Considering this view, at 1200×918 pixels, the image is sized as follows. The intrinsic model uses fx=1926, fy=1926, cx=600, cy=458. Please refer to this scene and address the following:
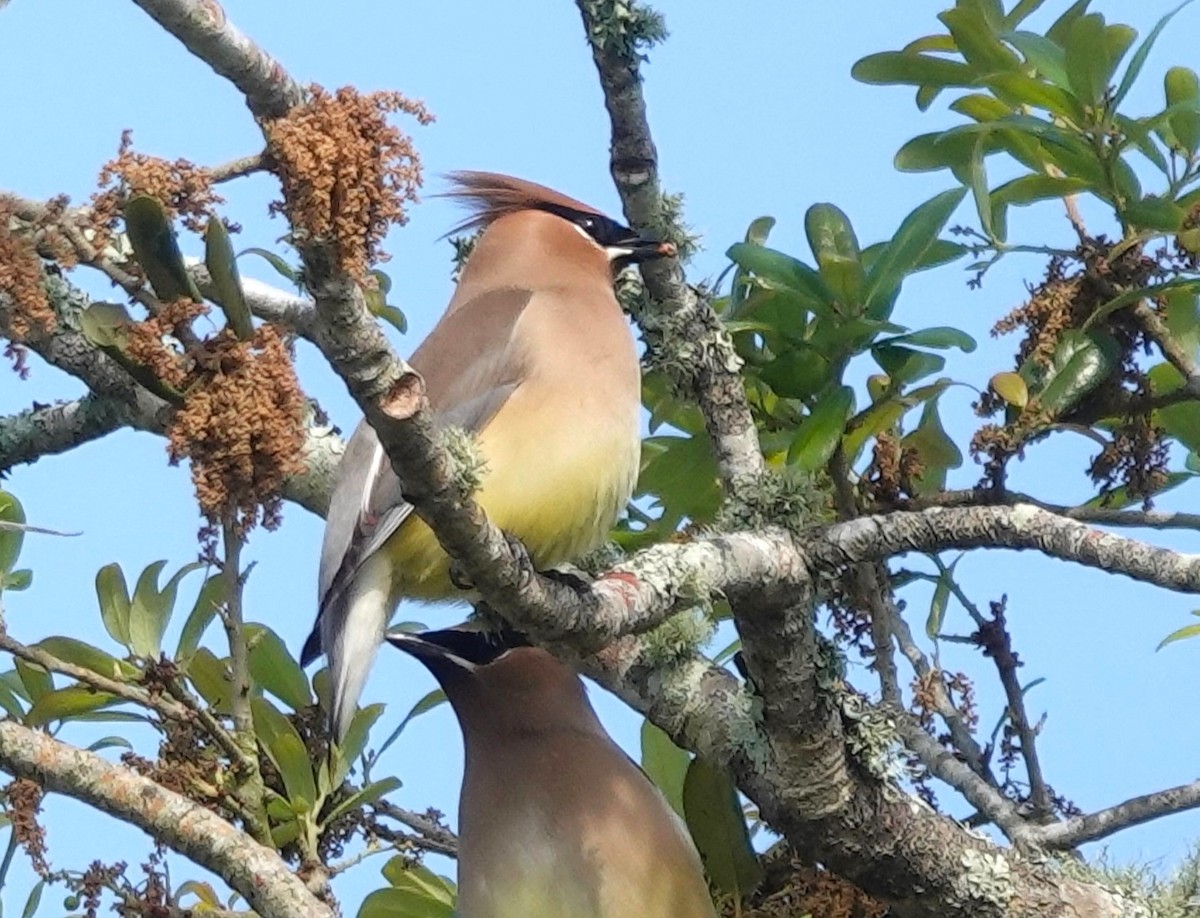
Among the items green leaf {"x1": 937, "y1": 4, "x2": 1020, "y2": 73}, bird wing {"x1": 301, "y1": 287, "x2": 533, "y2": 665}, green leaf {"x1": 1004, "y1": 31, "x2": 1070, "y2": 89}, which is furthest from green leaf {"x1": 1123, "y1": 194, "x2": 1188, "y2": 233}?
bird wing {"x1": 301, "y1": 287, "x2": 533, "y2": 665}

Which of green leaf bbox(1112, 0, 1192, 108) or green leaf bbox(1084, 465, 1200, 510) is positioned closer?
green leaf bbox(1112, 0, 1192, 108)

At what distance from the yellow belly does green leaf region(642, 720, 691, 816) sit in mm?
355

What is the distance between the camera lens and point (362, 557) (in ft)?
9.58

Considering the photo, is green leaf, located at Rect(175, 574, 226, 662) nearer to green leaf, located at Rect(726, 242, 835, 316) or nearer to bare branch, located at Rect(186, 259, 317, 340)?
bare branch, located at Rect(186, 259, 317, 340)

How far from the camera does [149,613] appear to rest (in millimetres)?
2828

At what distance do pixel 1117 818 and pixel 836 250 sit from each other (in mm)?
945

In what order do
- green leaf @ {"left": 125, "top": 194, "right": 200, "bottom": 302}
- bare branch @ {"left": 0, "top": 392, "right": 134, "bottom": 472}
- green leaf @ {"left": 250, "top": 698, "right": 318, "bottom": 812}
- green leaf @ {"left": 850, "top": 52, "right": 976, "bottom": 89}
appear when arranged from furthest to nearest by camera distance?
1. bare branch @ {"left": 0, "top": 392, "right": 134, "bottom": 472}
2. green leaf @ {"left": 850, "top": 52, "right": 976, "bottom": 89}
3. green leaf @ {"left": 250, "top": 698, "right": 318, "bottom": 812}
4. green leaf @ {"left": 125, "top": 194, "right": 200, "bottom": 302}

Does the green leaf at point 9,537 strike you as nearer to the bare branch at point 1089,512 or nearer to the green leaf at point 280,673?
the green leaf at point 280,673

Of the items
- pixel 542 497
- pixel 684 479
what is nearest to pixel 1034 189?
pixel 684 479

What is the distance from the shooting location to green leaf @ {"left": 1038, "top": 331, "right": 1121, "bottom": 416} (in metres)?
2.86

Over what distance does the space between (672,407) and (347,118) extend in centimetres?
166

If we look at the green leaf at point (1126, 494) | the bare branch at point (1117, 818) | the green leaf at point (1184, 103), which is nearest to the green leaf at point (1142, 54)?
the green leaf at point (1184, 103)

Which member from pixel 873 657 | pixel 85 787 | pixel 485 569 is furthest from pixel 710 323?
pixel 85 787

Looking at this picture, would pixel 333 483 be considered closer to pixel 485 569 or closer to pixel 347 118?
pixel 485 569
